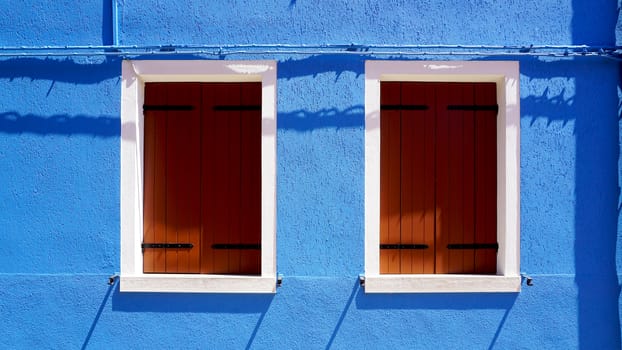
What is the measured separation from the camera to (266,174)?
3900 millimetres

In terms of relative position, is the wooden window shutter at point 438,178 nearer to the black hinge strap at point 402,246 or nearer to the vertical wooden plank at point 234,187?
the black hinge strap at point 402,246

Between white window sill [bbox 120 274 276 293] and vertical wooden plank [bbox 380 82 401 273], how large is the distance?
2.96 feet

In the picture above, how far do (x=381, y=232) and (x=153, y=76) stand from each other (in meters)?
2.05

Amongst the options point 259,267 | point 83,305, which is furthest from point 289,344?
point 83,305

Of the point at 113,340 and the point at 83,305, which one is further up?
the point at 83,305

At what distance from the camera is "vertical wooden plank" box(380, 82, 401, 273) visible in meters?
4.08

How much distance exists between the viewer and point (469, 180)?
411 cm

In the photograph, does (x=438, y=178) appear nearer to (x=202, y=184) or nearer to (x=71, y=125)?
(x=202, y=184)

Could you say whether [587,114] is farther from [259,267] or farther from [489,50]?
[259,267]

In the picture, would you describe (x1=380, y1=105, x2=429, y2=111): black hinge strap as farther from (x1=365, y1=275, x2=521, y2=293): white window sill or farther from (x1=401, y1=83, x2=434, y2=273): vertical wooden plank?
(x1=365, y1=275, x2=521, y2=293): white window sill

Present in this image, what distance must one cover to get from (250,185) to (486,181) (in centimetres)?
179

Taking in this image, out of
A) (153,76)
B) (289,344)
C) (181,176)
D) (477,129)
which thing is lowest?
(289,344)

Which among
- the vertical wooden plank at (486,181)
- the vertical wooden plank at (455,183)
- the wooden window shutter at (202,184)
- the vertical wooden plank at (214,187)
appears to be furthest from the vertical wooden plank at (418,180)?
the vertical wooden plank at (214,187)

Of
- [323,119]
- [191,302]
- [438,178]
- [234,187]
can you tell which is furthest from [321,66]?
[191,302]
